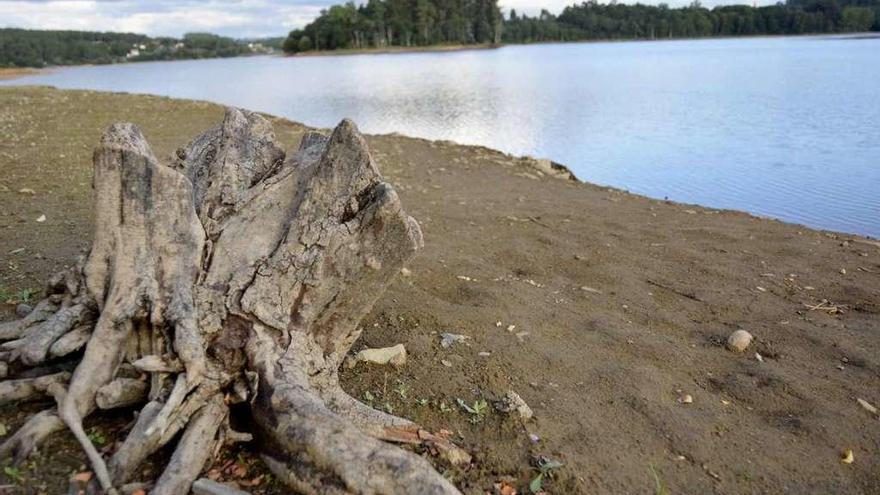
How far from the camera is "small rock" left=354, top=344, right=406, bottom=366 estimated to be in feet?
13.6

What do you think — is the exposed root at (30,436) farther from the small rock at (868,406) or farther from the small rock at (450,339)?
the small rock at (868,406)

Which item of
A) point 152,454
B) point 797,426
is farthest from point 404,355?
point 797,426

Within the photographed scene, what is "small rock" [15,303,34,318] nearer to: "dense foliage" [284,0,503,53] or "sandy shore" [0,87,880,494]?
"sandy shore" [0,87,880,494]

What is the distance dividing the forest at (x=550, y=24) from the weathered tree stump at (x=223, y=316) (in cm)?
9910

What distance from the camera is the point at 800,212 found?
10.9m

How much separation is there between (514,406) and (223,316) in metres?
1.61

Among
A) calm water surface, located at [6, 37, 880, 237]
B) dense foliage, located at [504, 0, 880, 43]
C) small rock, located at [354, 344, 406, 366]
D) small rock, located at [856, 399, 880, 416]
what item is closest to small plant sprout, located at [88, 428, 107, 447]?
small rock, located at [354, 344, 406, 366]

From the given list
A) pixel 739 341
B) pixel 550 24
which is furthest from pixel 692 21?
pixel 739 341

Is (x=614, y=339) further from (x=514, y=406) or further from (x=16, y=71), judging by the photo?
(x=16, y=71)

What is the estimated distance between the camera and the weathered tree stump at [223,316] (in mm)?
2828

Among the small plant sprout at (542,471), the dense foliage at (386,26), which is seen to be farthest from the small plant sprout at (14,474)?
the dense foliage at (386,26)

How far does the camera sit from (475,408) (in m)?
3.68

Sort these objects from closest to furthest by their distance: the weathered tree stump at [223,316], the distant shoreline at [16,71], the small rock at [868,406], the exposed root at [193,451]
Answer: the exposed root at [193,451]
the weathered tree stump at [223,316]
the small rock at [868,406]
the distant shoreline at [16,71]

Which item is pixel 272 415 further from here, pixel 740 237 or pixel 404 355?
pixel 740 237
